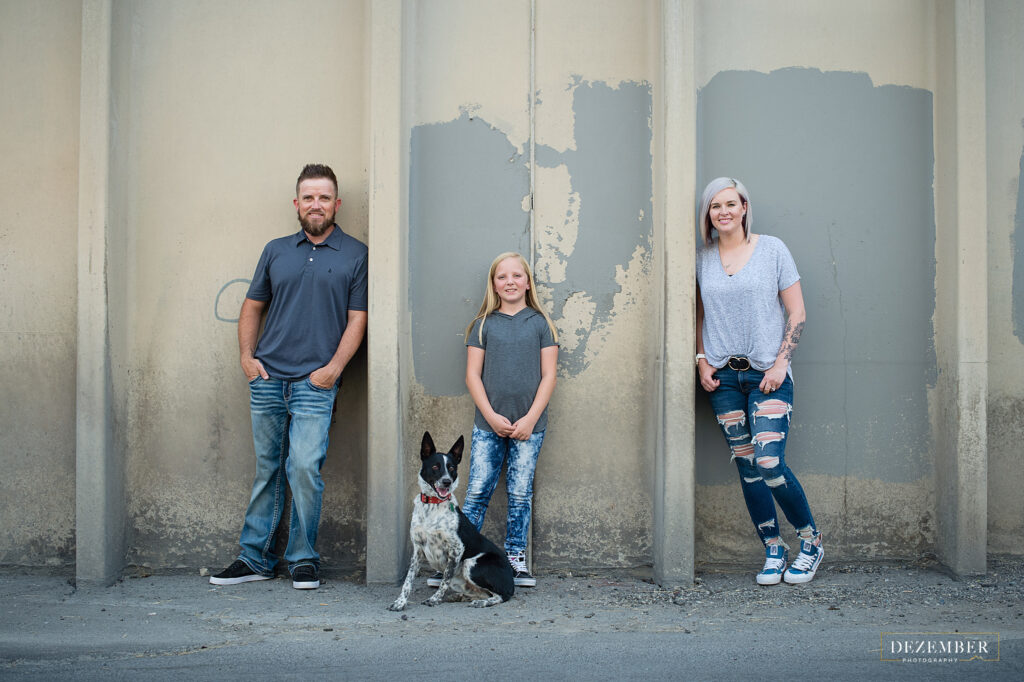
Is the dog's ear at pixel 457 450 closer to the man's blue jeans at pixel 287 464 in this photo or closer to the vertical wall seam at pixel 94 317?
the man's blue jeans at pixel 287 464

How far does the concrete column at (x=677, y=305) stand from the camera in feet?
16.0

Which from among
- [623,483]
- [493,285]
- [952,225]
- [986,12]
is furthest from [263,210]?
[986,12]

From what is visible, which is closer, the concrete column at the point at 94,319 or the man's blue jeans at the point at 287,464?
the man's blue jeans at the point at 287,464

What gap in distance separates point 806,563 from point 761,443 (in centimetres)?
81

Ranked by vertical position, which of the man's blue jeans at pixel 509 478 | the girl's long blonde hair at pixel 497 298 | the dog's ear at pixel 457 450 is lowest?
the man's blue jeans at pixel 509 478

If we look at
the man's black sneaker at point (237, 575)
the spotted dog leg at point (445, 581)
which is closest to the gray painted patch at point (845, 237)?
the spotted dog leg at point (445, 581)

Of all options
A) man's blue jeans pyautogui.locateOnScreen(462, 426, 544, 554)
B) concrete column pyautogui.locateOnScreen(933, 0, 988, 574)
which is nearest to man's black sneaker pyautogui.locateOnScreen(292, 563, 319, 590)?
man's blue jeans pyautogui.locateOnScreen(462, 426, 544, 554)

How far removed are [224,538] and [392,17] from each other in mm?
3468

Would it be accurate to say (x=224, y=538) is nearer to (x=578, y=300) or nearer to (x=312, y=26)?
(x=578, y=300)

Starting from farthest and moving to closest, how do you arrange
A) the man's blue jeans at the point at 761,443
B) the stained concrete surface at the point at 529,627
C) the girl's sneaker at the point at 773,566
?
the girl's sneaker at the point at 773,566 → the man's blue jeans at the point at 761,443 → the stained concrete surface at the point at 529,627

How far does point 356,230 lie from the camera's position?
17.4 ft

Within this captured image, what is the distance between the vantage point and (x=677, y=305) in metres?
4.89

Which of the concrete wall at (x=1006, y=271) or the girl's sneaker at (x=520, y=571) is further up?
the concrete wall at (x=1006, y=271)

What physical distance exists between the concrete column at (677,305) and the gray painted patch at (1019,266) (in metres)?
2.21
